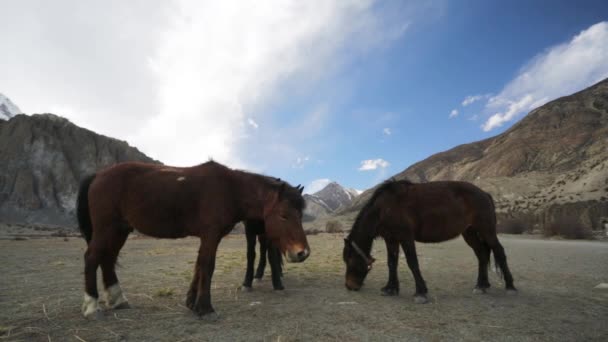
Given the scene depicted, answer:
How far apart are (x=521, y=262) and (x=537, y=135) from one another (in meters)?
94.5

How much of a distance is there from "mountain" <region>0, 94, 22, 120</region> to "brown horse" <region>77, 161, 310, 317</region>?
188690 mm

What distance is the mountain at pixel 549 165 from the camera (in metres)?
36.1

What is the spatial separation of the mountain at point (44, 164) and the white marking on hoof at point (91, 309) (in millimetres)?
61959

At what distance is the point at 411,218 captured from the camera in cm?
595

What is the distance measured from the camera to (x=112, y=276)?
16.1 ft

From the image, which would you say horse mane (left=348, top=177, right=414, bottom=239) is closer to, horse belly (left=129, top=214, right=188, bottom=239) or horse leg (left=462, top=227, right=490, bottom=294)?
horse leg (left=462, top=227, right=490, bottom=294)

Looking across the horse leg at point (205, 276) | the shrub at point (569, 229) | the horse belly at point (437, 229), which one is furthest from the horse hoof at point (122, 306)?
the shrub at point (569, 229)

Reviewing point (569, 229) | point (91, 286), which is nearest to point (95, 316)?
point (91, 286)

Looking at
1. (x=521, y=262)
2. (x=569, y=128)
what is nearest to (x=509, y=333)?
(x=521, y=262)

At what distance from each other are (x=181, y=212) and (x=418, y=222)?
4.15 m

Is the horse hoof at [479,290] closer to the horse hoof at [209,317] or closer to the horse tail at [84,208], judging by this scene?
the horse hoof at [209,317]

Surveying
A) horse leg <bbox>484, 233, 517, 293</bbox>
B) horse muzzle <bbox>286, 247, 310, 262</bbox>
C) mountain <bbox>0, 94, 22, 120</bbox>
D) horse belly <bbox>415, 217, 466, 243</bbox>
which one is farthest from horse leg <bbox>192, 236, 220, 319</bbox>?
mountain <bbox>0, 94, 22, 120</bbox>

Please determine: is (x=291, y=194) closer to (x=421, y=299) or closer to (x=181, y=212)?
(x=181, y=212)

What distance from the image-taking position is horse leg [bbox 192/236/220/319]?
4.29m
